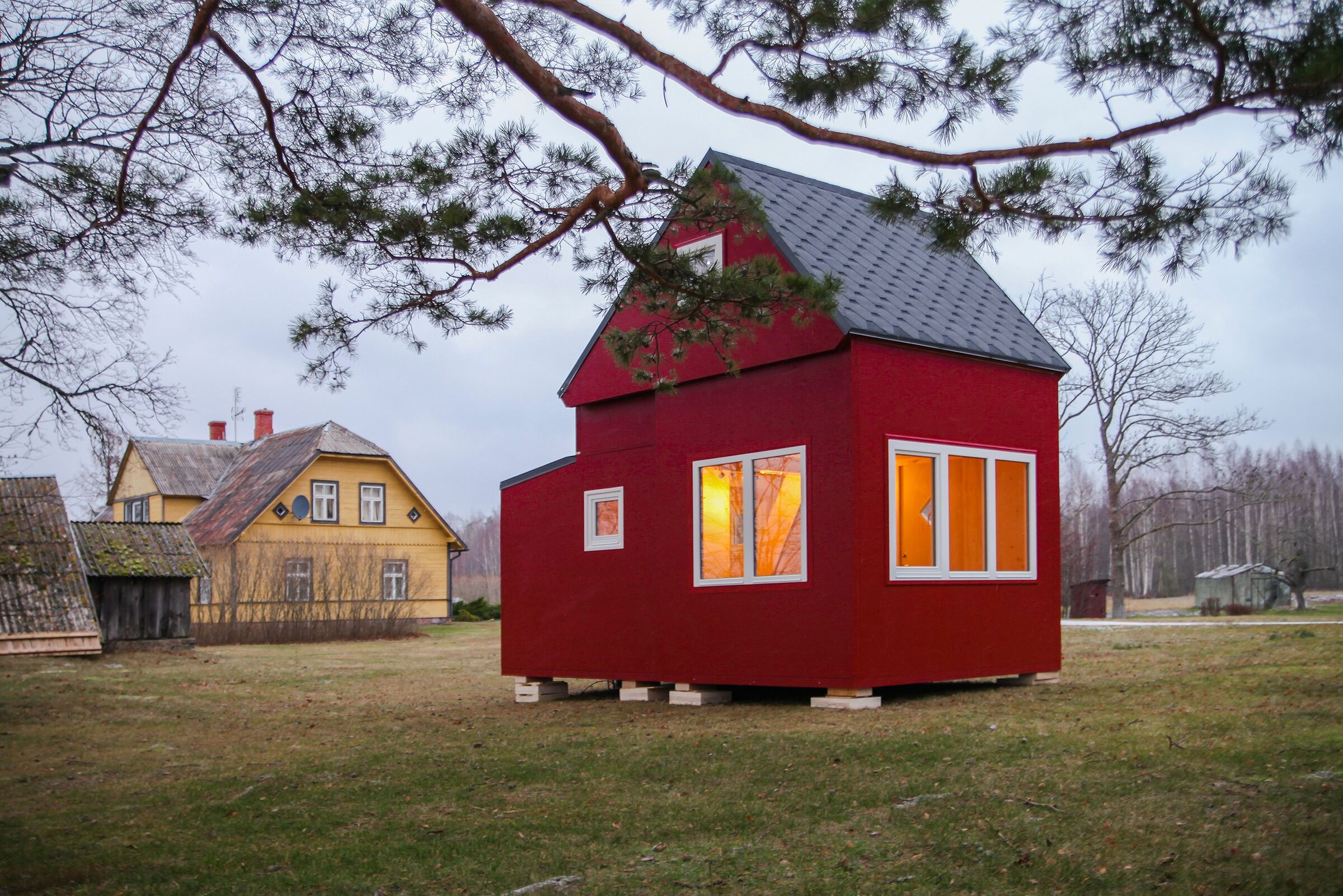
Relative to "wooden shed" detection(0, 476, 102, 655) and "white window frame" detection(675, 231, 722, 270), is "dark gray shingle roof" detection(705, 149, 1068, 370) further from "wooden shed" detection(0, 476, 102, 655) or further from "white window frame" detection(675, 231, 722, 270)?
"wooden shed" detection(0, 476, 102, 655)

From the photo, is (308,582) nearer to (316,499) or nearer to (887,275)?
(316,499)

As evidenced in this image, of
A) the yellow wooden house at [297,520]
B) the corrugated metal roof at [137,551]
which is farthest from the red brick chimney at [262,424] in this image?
the corrugated metal roof at [137,551]

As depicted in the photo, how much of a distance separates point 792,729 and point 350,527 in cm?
2933

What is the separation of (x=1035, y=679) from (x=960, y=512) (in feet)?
6.39

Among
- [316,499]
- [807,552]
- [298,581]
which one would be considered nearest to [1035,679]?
[807,552]

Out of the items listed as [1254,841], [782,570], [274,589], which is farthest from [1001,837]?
[274,589]

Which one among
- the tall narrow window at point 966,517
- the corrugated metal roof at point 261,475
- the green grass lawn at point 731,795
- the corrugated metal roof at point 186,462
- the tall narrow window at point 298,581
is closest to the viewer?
the green grass lawn at point 731,795

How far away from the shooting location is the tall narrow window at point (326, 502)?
35.5m

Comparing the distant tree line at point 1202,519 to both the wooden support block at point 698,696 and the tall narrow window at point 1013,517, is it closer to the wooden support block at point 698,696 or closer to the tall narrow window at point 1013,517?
the tall narrow window at point 1013,517

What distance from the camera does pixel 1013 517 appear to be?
454 inches

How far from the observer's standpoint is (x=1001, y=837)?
5539 millimetres

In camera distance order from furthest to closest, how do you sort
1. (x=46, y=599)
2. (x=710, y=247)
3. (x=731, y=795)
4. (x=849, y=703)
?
1. (x=46, y=599)
2. (x=710, y=247)
3. (x=849, y=703)
4. (x=731, y=795)

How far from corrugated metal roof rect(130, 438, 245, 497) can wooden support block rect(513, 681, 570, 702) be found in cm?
2823

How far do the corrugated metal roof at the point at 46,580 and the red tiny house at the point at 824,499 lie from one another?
32.9 feet
